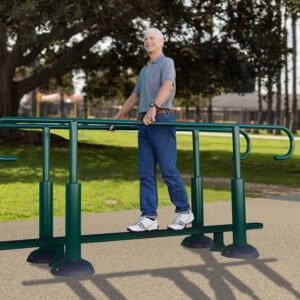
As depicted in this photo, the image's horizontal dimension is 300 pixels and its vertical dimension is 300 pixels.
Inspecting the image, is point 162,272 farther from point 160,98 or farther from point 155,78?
point 155,78

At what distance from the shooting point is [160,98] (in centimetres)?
568

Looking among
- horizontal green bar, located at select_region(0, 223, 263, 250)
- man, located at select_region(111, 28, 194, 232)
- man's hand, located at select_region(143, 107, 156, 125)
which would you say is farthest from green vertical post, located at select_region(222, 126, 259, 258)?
man's hand, located at select_region(143, 107, 156, 125)

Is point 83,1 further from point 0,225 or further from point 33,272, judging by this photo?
point 33,272

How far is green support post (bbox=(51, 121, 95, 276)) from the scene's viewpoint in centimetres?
521

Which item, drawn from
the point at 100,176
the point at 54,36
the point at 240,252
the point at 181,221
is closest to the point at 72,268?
the point at 181,221

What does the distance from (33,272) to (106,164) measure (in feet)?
39.6

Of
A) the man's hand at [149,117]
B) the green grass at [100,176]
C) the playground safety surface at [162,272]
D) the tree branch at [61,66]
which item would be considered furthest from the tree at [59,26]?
the man's hand at [149,117]

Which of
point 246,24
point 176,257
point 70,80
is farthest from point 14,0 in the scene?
point 70,80

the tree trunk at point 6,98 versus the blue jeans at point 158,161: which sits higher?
the tree trunk at point 6,98

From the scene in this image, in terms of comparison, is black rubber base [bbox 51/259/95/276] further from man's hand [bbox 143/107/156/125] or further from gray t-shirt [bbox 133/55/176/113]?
gray t-shirt [bbox 133/55/176/113]

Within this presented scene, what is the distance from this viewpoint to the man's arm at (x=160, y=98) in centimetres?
555

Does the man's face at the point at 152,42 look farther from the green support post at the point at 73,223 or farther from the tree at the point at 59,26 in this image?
the tree at the point at 59,26

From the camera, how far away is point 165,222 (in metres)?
7.98

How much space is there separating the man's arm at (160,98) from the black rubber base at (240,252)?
135cm
